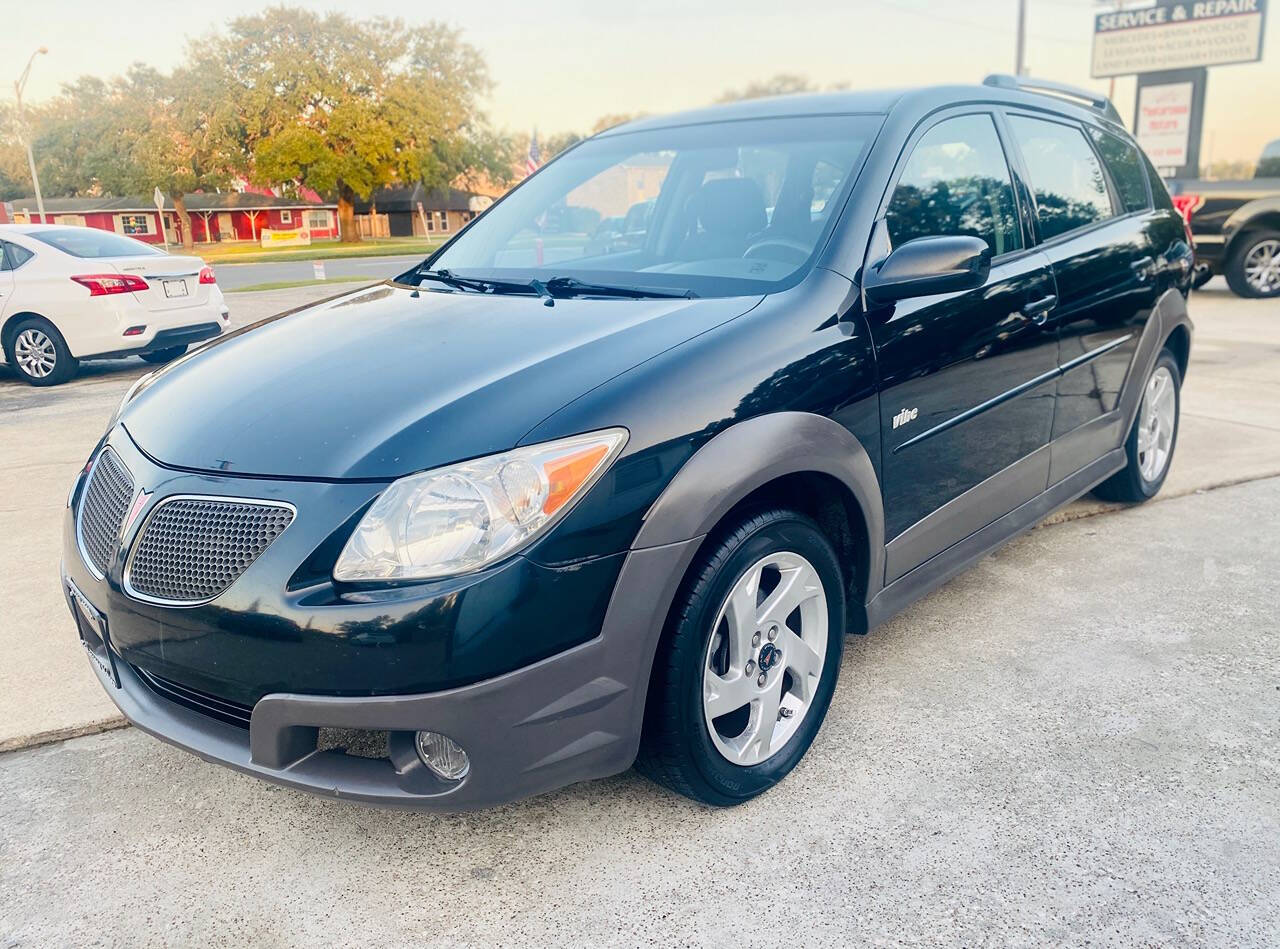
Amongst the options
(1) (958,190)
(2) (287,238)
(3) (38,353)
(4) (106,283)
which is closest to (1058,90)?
(1) (958,190)

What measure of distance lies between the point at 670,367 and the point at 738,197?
113cm

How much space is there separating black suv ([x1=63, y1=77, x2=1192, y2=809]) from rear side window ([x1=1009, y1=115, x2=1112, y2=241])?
0.12 ft

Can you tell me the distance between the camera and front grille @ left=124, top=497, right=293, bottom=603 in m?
2.05

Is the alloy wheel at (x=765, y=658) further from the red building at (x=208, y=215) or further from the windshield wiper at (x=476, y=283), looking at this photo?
the red building at (x=208, y=215)

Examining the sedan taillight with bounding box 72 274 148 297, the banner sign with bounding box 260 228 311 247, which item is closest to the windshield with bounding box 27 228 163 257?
the sedan taillight with bounding box 72 274 148 297

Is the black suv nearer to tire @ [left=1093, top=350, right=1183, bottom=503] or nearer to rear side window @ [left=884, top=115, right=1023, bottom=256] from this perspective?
rear side window @ [left=884, top=115, right=1023, bottom=256]

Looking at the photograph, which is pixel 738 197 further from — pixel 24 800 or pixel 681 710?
pixel 24 800

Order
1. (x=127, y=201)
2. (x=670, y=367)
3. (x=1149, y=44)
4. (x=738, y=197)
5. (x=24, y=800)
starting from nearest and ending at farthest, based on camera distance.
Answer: (x=670, y=367) < (x=24, y=800) < (x=738, y=197) < (x=1149, y=44) < (x=127, y=201)

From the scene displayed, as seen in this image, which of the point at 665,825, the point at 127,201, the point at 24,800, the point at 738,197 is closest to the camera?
the point at 665,825

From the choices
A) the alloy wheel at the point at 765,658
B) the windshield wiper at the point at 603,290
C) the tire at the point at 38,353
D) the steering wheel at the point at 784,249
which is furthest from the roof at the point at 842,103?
the tire at the point at 38,353

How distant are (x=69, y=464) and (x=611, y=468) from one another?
4936 mm

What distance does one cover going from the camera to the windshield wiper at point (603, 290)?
8.88 ft

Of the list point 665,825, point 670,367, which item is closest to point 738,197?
point 670,367

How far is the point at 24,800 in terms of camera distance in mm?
2621
